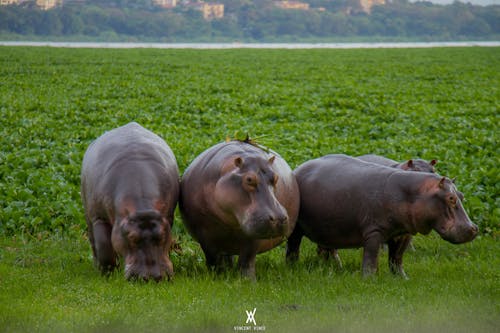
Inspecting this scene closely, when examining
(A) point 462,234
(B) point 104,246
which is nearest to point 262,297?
(B) point 104,246

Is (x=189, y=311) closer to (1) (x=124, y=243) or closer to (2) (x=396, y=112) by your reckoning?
(1) (x=124, y=243)

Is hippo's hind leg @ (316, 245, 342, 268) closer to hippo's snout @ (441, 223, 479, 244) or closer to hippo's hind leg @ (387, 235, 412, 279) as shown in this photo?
hippo's hind leg @ (387, 235, 412, 279)

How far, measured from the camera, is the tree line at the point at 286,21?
473ft

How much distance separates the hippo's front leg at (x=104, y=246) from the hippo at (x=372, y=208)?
195 centimetres

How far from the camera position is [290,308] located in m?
5.84

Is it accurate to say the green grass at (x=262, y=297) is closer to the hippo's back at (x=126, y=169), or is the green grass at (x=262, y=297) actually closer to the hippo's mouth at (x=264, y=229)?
the hippo's mouth at (x=264, y=229)

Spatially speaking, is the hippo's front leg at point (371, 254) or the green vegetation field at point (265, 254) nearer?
the green vegetation field at point (265, 254)

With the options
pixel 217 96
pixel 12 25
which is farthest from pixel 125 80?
pixel 12 25

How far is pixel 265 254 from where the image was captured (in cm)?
841

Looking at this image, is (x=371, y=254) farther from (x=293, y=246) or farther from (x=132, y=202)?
(x=132, y=202)

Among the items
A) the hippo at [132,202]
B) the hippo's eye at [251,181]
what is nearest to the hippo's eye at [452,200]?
the hippo's eye at [251,181]

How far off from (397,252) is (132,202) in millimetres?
2640

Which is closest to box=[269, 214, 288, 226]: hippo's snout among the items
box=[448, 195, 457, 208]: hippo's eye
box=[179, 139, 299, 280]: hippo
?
box=[179, 139, 299, 280]: hippo

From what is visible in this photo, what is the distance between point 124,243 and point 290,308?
5.06ft
